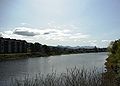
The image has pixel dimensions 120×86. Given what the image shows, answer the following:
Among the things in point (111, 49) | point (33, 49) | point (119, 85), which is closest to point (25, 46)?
point (33, 49)

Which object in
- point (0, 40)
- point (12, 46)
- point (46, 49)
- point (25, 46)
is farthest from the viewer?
point (46, 49)

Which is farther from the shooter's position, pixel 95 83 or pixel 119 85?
pixel 119 85

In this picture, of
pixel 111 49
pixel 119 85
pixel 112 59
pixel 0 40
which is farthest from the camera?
pixel 0 40

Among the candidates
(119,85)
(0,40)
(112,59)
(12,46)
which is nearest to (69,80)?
(119,85)

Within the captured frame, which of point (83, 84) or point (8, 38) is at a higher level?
point (8, 38)

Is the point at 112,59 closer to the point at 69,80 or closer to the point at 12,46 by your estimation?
the point at 69,80

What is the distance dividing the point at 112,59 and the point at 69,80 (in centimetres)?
3675

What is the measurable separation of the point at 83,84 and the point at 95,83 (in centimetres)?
43

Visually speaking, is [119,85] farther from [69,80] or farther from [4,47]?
[4,47]

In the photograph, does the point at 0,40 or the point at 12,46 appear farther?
the point at 12,46

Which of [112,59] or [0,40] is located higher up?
[0,40]

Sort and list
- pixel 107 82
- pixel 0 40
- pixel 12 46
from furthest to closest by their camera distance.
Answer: pixel 12 46, pixel 0 40, pixel 107 82

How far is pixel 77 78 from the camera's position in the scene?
27.8 feet

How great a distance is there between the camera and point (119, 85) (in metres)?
9.82
